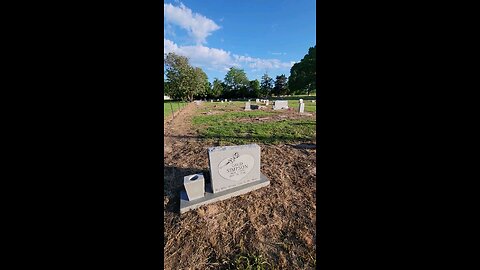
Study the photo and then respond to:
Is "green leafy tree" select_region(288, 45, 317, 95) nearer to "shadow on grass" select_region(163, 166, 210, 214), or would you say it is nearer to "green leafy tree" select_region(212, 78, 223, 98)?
"green leafy tree" select_region(212, 78, 223, 98)

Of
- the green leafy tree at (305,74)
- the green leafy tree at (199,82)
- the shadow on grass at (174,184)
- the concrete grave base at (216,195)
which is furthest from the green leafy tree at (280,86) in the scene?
the concrete grave base at (216,195)

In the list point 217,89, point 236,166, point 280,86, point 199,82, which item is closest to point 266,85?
point 280,86

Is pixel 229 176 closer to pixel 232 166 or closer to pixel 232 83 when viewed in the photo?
pixel 232 166

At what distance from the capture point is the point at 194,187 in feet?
10.2

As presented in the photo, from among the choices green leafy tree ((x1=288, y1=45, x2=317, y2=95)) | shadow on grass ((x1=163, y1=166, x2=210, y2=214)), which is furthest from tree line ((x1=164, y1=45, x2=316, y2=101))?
shadow on grass ((x1=163, y1=166, x2=210, y2=214))

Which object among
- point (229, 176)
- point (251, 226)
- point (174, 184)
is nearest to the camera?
point (251, 226)

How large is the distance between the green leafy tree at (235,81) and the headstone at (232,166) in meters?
52.1

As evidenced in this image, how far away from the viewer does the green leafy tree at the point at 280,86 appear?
58069 mm

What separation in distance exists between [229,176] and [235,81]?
56.9m

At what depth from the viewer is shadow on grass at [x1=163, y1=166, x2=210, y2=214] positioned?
3.11 m
